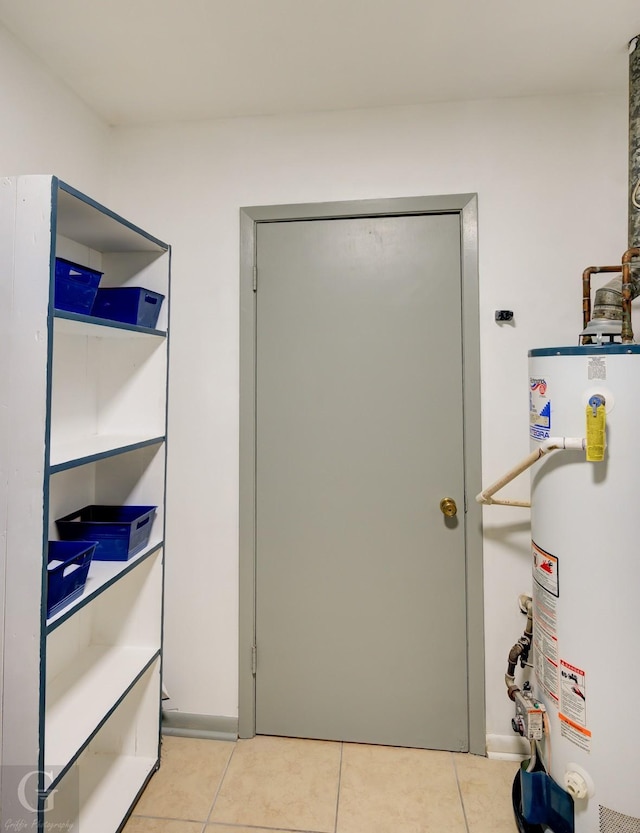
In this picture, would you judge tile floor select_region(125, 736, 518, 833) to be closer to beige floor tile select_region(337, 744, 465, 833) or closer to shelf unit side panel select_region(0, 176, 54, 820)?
beige floor tile select_region(337, 744, 465, 833)

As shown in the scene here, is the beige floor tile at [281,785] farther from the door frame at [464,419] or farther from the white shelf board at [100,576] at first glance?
the white shelf board at [100,576]

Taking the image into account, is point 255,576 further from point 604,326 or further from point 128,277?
point 604,326

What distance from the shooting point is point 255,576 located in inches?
81.4

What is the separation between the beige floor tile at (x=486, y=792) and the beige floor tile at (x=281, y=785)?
0.47 m

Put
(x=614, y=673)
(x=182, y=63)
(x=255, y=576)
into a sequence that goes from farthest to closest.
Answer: (x=255, y=576)
(x=182, y=63)
(x=614, y=673)

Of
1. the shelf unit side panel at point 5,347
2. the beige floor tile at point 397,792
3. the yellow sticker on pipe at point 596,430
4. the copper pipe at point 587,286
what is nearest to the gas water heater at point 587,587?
the yellow sticker on pipe at point 596,430

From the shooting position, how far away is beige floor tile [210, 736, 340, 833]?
1.67m

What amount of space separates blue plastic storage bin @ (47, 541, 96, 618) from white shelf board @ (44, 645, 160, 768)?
418mm

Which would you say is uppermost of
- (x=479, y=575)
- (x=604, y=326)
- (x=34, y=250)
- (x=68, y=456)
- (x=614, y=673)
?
(x=34, y=250)

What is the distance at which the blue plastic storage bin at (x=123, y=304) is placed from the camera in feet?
5.67

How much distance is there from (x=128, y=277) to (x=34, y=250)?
0.76m

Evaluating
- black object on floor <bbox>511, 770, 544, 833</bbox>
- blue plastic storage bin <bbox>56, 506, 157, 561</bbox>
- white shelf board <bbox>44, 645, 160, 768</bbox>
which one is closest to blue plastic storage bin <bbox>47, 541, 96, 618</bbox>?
blue plastic storage bin <bbox>56, 506, 157, 561</bbox>

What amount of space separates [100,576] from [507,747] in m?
1.69

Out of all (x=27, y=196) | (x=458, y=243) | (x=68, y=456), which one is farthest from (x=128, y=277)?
(x=458, y=243)
